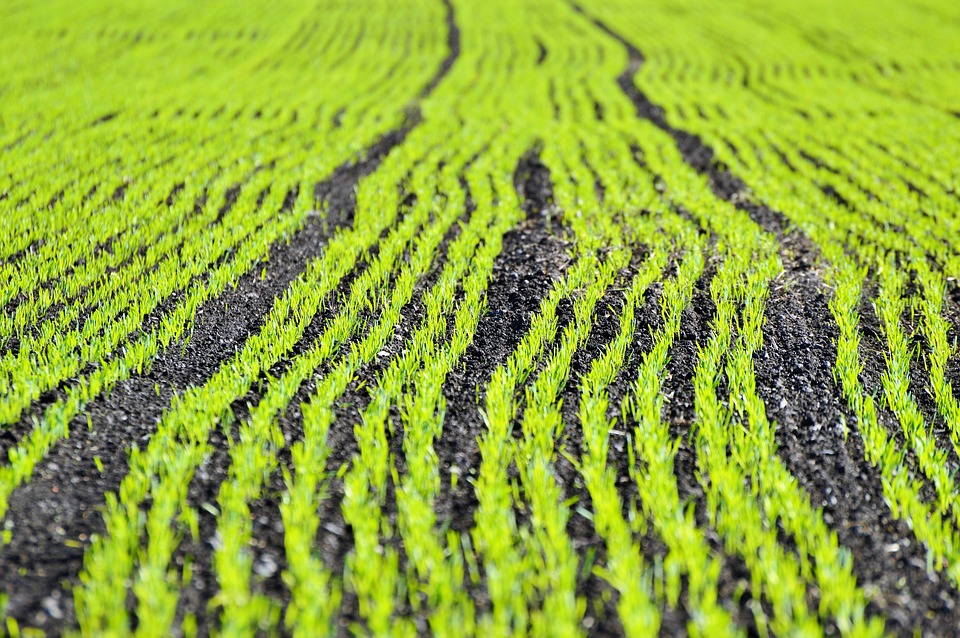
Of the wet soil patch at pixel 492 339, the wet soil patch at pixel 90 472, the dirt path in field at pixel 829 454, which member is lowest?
the wet soil patch at pixel 90 472

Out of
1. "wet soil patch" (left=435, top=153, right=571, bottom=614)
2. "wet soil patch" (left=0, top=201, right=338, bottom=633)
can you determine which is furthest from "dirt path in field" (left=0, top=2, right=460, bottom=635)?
"wet soil patch" (left=435, top=153, right=571, bottom=614)

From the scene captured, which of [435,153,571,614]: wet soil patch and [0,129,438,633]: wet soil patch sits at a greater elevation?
[435,153,571,614]: wet soil patch

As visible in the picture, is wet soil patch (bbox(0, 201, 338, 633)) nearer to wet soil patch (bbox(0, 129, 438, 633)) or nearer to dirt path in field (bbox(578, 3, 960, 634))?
wet soil patch (bbox(0, 129, 438, 633))

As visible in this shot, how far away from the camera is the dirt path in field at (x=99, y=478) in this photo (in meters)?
2.51

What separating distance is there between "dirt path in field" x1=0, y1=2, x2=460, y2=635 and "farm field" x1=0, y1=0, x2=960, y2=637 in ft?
0.05

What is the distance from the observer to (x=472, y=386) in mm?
4086

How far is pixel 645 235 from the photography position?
6887 millimetres

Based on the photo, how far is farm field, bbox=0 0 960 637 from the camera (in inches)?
101

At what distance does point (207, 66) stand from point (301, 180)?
12758 mm

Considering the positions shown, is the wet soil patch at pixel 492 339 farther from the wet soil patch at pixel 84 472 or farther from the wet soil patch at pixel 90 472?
the wet soil patch at pixel 84 472

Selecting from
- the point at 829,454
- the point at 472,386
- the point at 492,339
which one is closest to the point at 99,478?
the point at 472,386

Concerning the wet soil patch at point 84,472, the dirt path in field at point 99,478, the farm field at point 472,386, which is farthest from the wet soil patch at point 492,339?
the wet soil patch at point 84,472

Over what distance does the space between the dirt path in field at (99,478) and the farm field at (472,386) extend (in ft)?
0.05

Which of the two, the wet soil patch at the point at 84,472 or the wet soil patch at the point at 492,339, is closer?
the wet soil patch at the point at 84,472
